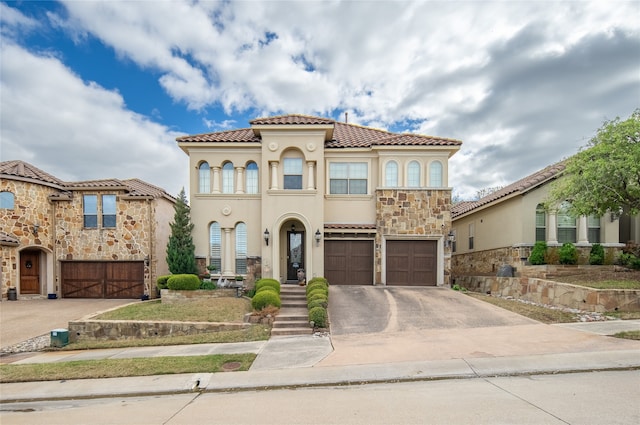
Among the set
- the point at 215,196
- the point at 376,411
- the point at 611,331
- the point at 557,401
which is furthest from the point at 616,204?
the point at 215,196

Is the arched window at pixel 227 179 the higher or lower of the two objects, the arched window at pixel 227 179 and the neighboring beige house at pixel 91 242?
the higher

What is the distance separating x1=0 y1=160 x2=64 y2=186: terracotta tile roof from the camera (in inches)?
635

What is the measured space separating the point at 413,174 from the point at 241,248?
29.6 feet

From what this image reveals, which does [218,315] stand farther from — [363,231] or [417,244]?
[417,244]

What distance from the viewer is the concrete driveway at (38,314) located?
35.0 ft

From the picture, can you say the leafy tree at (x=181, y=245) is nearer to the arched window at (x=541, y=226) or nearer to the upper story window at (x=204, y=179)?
the upper story window at (x=204, y=179)

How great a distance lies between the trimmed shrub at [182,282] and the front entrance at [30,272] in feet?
30.9

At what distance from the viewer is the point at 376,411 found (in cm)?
455

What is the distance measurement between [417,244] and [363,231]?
8.72 feet

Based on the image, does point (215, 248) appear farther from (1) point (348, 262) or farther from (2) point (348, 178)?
(2) point (348, 178)

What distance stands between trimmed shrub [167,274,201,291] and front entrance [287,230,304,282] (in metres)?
4.31

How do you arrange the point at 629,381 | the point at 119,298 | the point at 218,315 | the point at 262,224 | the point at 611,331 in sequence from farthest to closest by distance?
1. the point at 119,298
2. the point at 262,224
3. the point at 218,315
4. the point at 611,331
5. the point at 629,381

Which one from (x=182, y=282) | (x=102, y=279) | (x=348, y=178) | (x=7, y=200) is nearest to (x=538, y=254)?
(x=348, y=178)

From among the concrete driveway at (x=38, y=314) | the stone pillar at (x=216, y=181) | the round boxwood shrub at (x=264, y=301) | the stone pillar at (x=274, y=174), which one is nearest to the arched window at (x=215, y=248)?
the stone pillar at (x=216, y=181)
